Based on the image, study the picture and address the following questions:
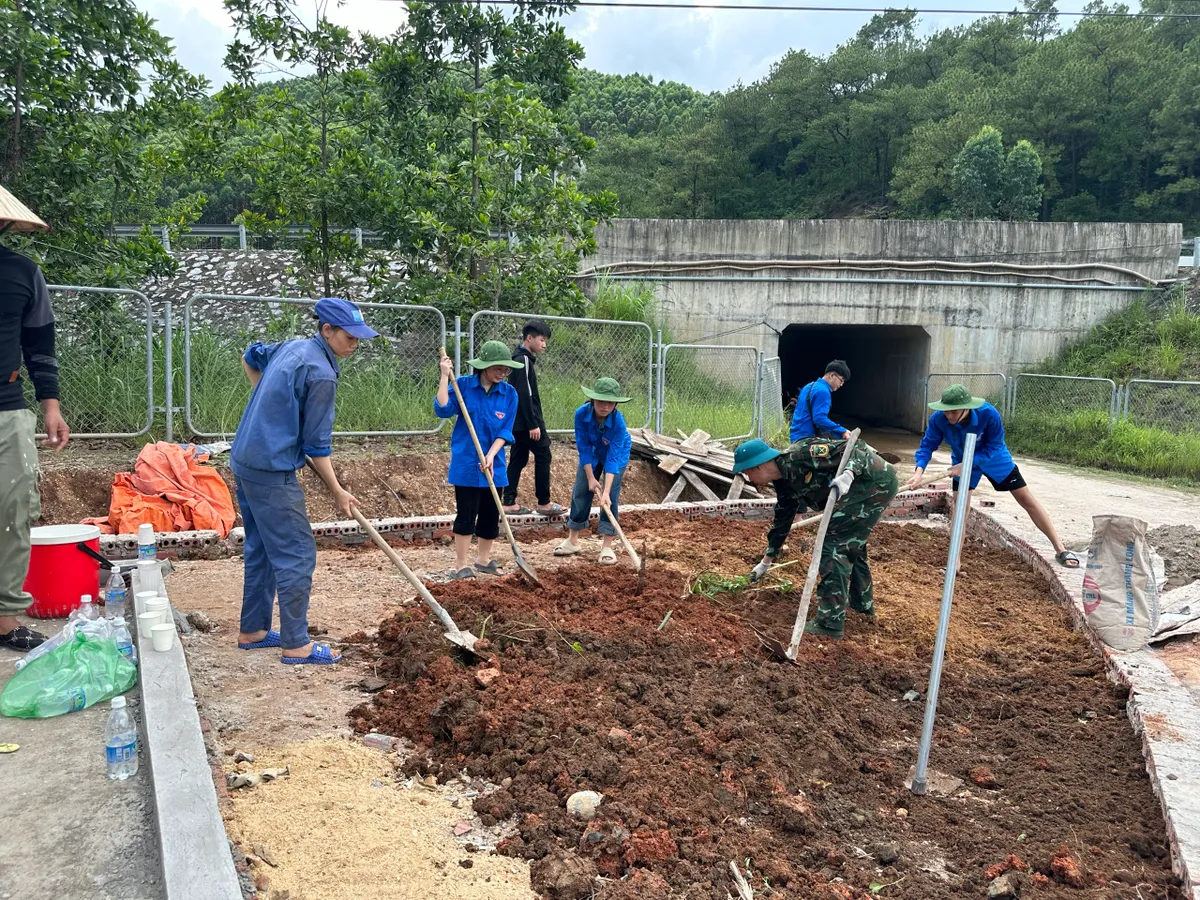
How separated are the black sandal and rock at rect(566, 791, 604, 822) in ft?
8.44

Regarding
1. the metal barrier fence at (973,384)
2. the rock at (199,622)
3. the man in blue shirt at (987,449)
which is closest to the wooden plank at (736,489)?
the man in blue shirt at (987,449)

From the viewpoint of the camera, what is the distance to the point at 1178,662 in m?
4.72

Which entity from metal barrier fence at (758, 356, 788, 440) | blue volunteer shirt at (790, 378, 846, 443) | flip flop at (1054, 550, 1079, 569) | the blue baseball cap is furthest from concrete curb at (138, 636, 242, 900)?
metal barrier fence at (758, 356, 788, 440)

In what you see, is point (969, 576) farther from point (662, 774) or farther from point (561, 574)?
point (662, 774)

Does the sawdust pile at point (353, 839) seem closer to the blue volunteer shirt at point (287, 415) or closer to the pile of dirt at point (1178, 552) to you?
the blue volunteer shirt at point (287, 415)

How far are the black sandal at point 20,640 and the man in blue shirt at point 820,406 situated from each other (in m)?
5.85

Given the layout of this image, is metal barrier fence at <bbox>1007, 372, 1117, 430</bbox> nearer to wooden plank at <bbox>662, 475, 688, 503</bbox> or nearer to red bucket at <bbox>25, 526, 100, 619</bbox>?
wooden plank at <bbox>662, 475, 688, 503</bbox>

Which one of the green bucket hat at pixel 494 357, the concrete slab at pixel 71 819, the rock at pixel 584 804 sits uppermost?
the green bucket hat at pixel 494 357

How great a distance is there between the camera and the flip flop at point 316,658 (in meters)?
4.35

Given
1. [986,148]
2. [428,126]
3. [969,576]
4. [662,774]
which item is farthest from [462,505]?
[986,148]

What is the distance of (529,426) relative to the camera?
775cm

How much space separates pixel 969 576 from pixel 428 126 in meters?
8.25

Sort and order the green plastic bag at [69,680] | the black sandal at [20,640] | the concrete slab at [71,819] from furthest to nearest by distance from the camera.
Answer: the black sandal at [20,640], the green plastic bag at [69,680], the concrete slab at [71,819]

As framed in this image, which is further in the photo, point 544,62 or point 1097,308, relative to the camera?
point 1097,308
